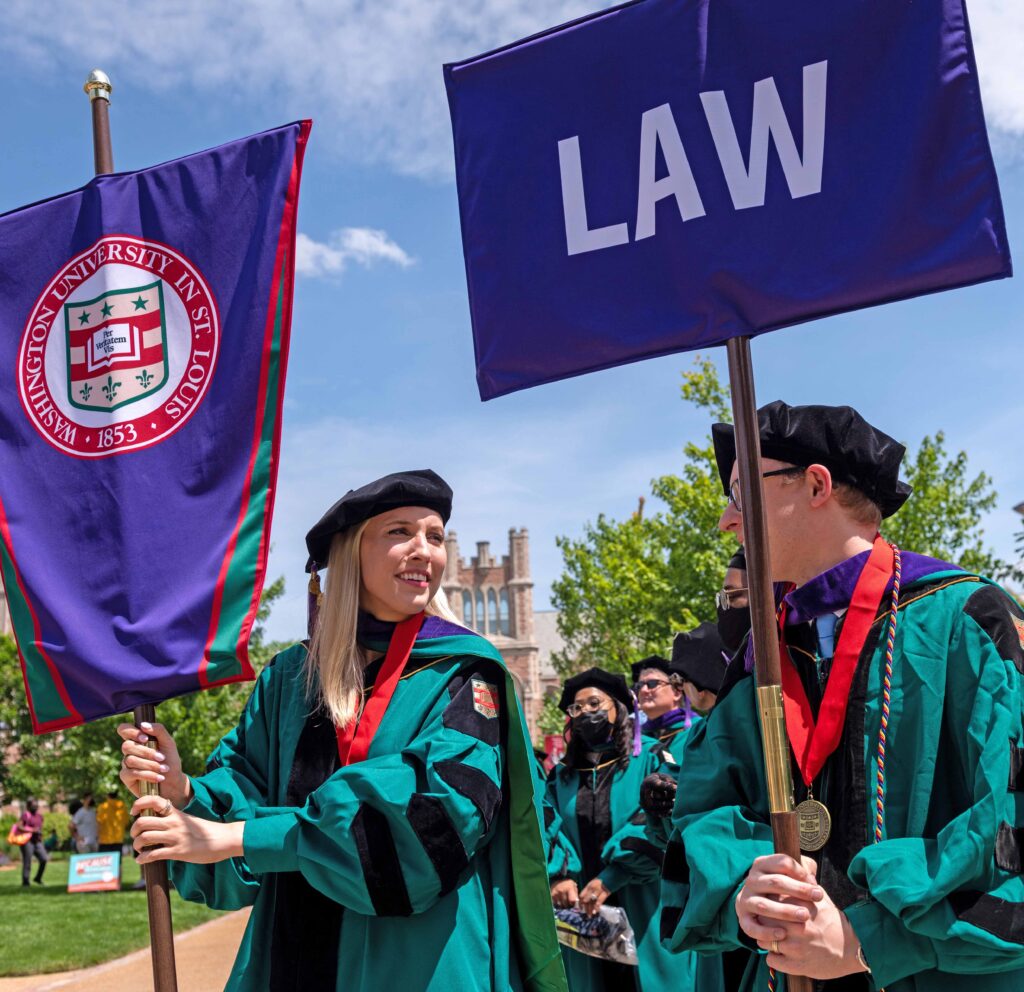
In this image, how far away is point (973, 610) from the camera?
243 centimetres

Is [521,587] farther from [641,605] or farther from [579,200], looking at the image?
[579,200]

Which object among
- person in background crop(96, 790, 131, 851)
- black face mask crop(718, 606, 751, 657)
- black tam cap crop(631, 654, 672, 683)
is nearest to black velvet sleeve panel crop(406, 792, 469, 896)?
black face mask crop(718, 606, 751, 657)

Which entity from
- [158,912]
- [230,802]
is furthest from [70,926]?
[158,912]

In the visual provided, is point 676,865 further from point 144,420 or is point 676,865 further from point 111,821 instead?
point 111,821

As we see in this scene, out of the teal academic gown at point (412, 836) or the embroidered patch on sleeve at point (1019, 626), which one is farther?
the teal academic gown at point (412, 836)

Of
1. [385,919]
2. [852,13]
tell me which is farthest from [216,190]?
[385,919]

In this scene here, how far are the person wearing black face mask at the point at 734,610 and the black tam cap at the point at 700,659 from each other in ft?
5.97

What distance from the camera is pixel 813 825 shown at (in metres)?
2.45

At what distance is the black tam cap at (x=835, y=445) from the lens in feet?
8.87

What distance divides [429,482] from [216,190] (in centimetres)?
106

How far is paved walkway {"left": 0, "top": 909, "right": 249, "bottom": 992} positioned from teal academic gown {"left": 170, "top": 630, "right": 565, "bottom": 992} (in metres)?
6.25

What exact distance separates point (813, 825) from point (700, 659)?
462 centimetres

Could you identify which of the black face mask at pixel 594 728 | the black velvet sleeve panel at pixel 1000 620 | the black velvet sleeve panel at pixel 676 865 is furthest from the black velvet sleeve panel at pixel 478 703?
the black face mask at pixel 594 728

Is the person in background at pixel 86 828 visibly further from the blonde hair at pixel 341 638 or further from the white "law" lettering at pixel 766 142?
the white "law" lettering at pixel 766 142
